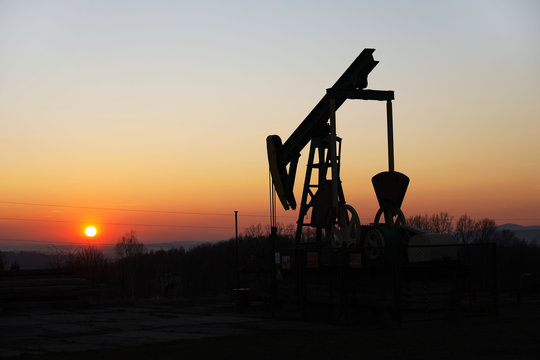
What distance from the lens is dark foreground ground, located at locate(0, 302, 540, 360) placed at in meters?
12.9

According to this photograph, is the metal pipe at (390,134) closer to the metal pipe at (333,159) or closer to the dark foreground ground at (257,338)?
the metal pipe at (333,159)

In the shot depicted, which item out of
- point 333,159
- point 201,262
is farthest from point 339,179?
point 201,262

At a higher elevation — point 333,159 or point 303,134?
point 303,134

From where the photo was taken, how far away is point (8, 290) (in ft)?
84.9

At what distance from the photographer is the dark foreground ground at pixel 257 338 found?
12.9m

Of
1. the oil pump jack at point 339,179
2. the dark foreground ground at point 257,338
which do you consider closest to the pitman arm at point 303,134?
the oil pump jack at point 339,179

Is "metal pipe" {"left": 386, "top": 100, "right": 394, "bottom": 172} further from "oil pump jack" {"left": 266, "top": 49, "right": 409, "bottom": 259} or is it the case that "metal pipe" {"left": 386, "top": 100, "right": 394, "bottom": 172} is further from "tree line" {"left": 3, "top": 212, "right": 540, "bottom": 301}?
"tree line" {"left": 3, "top": 212, "right": 540, "bottom": 301}

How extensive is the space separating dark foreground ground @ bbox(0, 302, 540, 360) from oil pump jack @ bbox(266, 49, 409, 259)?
98.3 inches

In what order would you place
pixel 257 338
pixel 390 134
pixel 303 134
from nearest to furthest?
pixel 257 338, pixel 390 134, pixel 303 134

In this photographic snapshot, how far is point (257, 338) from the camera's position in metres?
15.5

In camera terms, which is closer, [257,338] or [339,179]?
[257,338]

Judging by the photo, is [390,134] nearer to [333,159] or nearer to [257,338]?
[333,159]

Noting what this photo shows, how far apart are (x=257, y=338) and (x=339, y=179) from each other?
272 inches

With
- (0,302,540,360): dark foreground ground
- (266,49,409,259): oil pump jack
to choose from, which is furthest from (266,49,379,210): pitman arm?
(0,302,540,360): dark foreground ground
